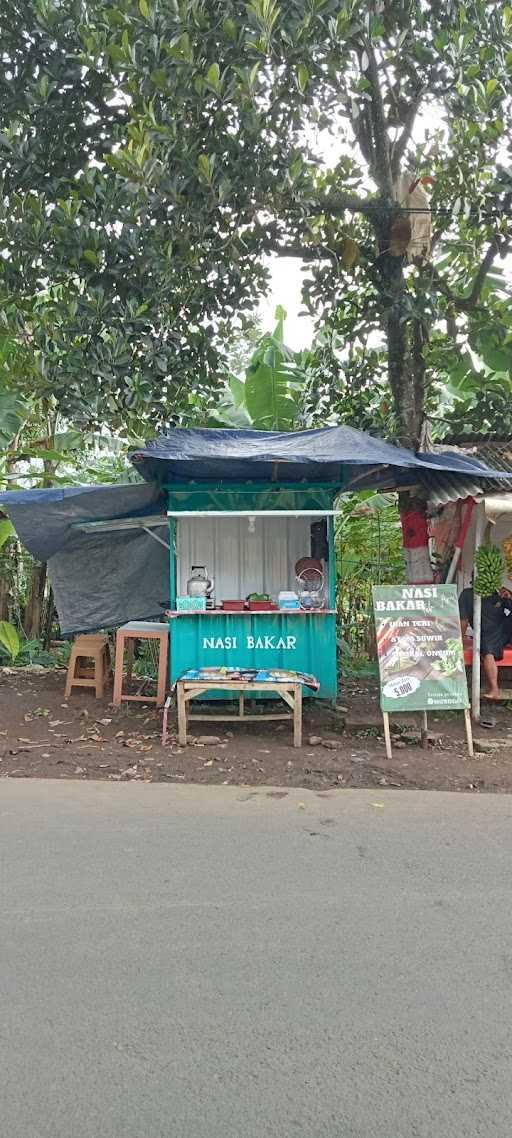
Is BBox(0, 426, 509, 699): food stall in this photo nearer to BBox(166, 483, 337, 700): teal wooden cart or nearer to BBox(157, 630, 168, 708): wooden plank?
BBox(166, 483, 337, 700): teal wooden cart

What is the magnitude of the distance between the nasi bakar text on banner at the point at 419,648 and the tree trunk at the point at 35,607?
6.64m

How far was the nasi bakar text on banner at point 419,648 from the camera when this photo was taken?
23.8 feet

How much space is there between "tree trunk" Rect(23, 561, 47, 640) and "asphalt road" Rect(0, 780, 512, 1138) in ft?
24.0

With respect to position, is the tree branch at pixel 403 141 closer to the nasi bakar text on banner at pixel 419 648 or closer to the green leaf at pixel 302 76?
the green leaf at pixel 302 76

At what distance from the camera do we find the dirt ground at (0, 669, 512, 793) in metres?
6.64

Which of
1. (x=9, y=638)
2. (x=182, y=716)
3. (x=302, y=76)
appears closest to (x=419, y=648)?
(x=182, y=716)

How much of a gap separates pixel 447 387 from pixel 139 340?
7.84 metres

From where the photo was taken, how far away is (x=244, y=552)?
973 cm

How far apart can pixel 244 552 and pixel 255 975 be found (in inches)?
260

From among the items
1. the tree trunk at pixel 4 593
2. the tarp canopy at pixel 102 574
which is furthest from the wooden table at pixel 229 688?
the tree trunk at pixel 4 593

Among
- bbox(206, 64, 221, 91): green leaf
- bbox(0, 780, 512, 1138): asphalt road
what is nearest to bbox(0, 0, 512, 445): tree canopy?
bbox(206, 64, 221, 91): green leaf

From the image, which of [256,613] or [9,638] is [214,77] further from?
[9,638]

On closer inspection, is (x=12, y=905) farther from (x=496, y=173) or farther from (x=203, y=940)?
(x=496, y=173)

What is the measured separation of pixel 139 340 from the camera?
732cm
